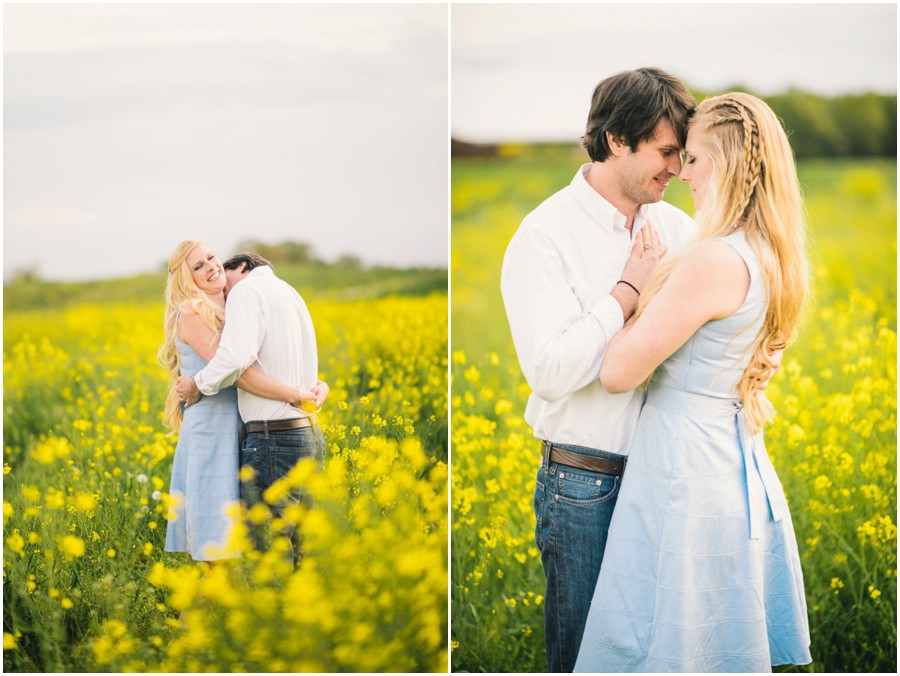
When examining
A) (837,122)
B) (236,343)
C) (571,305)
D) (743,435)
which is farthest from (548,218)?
(837,122)

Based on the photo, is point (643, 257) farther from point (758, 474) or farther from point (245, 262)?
point (245, 262)

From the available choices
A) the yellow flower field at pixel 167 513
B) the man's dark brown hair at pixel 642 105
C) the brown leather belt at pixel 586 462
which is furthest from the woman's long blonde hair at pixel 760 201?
the yellow flower field at pixel 167 513

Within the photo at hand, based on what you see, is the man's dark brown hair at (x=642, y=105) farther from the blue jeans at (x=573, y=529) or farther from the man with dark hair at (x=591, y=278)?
the blue jeans at (x=573, y=529)

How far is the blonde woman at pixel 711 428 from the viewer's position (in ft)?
6.95

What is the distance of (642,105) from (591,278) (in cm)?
46

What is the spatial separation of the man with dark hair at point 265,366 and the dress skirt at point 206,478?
0.11ft

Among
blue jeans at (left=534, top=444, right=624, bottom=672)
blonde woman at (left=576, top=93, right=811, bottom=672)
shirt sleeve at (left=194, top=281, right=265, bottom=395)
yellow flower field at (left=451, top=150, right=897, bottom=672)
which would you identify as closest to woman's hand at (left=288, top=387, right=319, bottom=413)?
shirt sleeve at (left=194, top=281, right=265, bottom=395)

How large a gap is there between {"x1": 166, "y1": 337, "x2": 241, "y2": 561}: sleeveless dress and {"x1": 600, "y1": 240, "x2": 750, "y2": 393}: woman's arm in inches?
47.3

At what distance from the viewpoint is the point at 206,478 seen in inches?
105

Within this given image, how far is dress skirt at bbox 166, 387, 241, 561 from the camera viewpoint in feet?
8.70

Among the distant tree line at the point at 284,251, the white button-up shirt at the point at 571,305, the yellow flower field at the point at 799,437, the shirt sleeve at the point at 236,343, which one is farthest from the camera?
the yellow flower field at the point at 799,437

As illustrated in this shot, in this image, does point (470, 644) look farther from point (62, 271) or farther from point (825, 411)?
point (62, 271)

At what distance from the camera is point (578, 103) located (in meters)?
3.14

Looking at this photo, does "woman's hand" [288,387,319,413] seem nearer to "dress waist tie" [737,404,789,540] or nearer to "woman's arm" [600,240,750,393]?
"woman's arm" [600,240,750,393]
